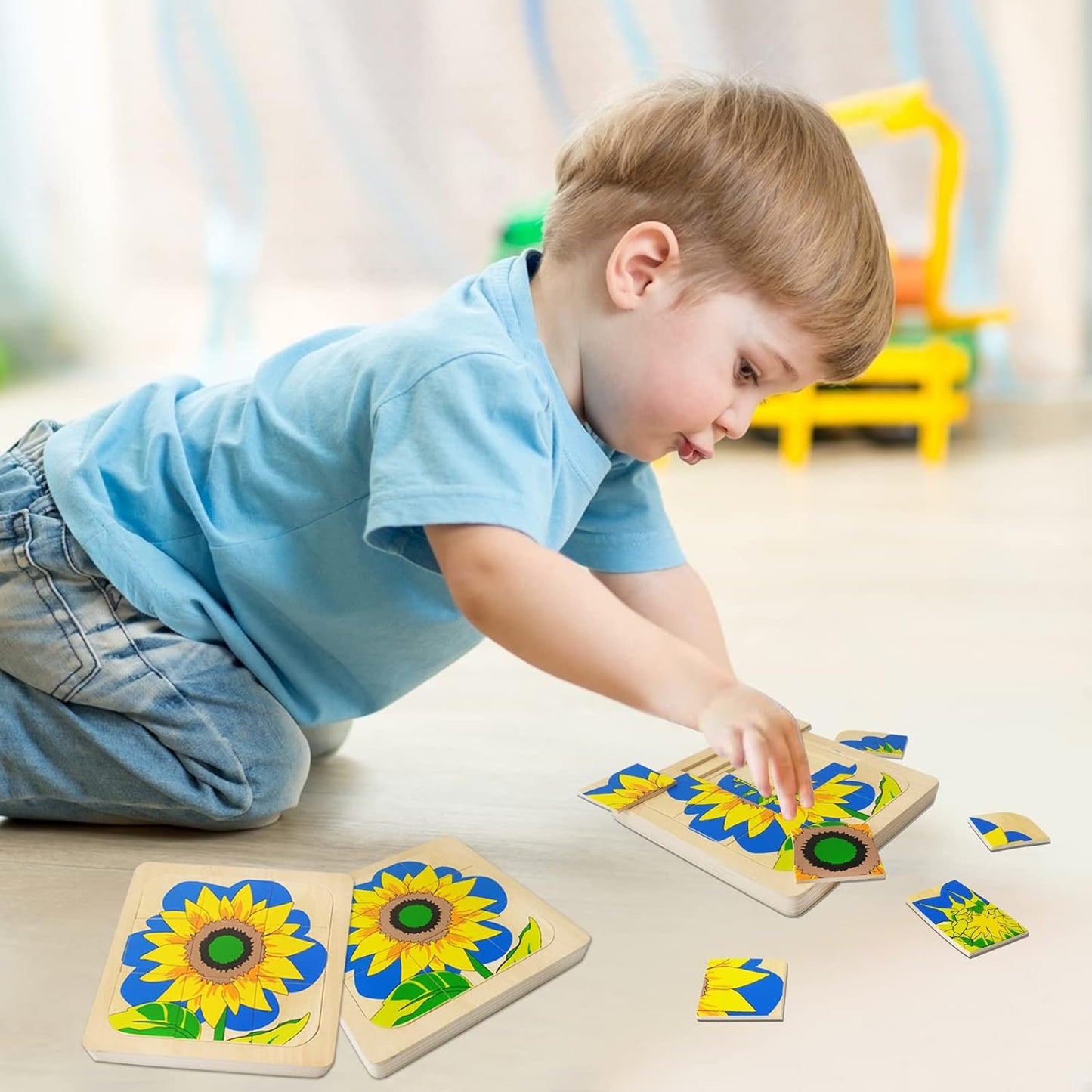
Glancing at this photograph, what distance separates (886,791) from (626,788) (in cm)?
18

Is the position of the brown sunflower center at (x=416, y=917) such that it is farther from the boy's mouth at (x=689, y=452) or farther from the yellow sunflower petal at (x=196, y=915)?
the boy's mouth at (x=689, y=452)

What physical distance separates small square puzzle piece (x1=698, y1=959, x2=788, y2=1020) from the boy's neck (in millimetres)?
346

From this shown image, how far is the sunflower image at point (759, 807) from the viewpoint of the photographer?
0.80m

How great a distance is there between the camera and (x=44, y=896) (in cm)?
77

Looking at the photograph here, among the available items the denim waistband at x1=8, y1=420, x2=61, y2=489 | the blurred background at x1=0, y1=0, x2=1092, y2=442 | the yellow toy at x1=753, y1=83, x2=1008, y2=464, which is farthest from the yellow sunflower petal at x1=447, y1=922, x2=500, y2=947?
the blurred background at x1=0, y1=0, x2=1092, y2=442

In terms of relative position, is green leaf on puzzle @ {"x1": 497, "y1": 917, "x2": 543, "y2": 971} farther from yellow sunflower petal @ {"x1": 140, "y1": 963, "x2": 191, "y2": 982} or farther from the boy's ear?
the boy's ear

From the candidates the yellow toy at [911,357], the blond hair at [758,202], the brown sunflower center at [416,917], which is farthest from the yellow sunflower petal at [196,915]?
the yellow toy at [911,357]

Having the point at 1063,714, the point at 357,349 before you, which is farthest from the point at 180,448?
the point at 1063,714

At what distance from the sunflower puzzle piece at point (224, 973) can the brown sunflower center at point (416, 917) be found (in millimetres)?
26

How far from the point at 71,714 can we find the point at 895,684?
0.68m

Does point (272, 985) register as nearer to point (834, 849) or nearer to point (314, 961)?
point (314, 961)

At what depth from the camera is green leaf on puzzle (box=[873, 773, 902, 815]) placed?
84 centimetres

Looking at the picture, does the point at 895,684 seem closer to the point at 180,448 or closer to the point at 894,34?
the point at 180,448

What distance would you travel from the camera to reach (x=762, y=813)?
0.83m
